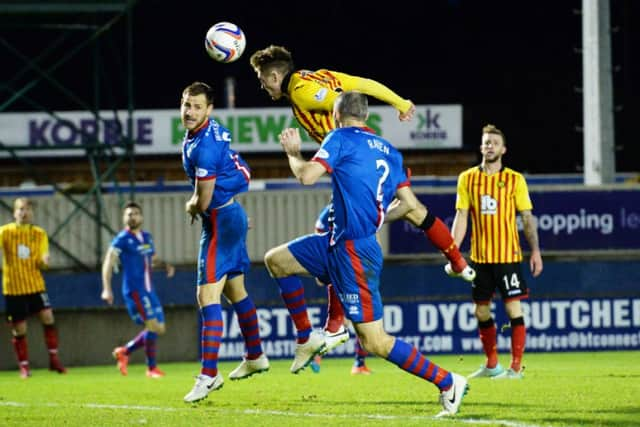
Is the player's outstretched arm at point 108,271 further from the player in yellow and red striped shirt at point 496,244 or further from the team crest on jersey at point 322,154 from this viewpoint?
the team crest on jersey at point 322,154

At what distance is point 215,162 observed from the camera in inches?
379

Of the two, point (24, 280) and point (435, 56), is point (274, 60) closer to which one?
point (24, 280)

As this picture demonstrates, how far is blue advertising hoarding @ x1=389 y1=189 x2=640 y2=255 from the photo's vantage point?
20.6m

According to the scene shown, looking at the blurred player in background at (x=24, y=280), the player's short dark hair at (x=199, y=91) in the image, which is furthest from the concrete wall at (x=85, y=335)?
the player's short dark hair at (x=199, y=91)

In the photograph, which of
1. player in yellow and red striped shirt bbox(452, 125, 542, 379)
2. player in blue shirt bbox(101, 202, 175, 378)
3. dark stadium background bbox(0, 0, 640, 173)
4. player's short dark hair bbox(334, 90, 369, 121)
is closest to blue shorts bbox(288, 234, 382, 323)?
player's short dark hair bbox(334, 90, 369, 121)

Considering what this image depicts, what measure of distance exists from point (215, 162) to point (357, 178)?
1.60 meters

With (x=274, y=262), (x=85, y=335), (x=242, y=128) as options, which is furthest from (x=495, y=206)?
(x=242, y=128)

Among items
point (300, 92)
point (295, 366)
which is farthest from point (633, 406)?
point (300, 92)

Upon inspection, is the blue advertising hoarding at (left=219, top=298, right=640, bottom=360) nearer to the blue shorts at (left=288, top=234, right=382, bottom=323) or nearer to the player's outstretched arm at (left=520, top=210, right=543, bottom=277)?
the player's outstretched arm at (left=520, top=210, right=543, bottom=277)

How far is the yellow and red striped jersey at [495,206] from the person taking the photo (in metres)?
12.0

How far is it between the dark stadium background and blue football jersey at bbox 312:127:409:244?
37793 mm

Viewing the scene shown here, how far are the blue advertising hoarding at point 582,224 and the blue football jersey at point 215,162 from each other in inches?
424

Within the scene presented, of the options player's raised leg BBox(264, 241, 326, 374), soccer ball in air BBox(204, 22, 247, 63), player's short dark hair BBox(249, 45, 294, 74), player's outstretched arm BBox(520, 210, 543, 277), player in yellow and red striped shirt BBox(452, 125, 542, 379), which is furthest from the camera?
player in yellow and red striped shirt BBox(452, 125, 542, 379)

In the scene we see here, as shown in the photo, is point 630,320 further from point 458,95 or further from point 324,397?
point 458,95
